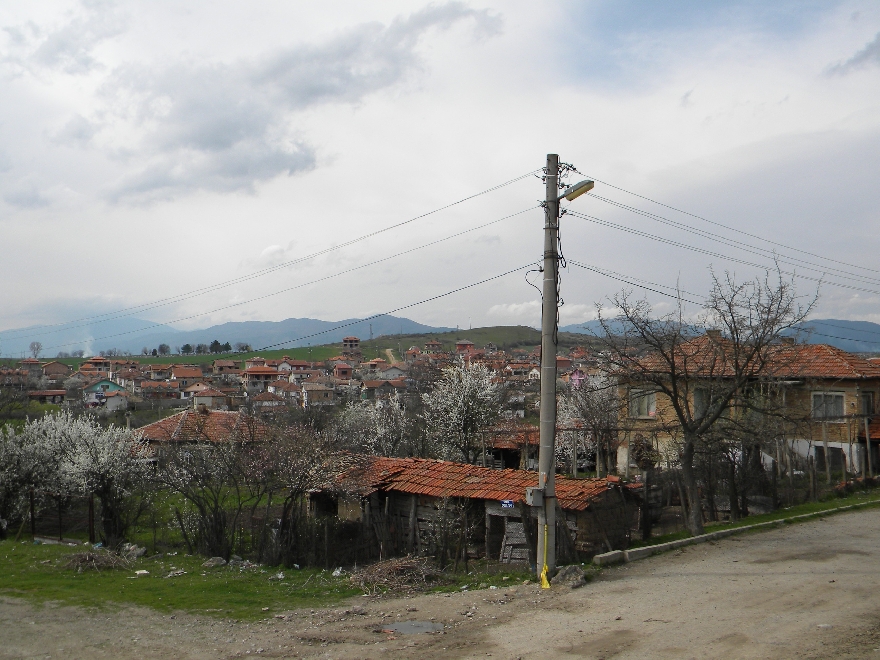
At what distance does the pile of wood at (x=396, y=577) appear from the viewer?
1350 cm

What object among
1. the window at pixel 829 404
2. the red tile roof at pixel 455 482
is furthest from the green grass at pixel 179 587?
the window at pixel 829 404

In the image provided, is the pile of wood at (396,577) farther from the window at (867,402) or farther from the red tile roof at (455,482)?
the window at (867,402)

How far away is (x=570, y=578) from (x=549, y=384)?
352cm

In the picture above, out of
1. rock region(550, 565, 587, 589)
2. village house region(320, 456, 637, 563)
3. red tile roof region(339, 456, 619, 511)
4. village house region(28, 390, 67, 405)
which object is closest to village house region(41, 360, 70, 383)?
village house region(28, 390, 67, 405)

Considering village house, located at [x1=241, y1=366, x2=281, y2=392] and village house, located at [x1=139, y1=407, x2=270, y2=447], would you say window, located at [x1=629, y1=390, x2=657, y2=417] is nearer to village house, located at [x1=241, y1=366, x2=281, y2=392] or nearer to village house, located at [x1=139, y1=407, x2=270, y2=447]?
village house, located at [x1=139, y1=407, x2=270, y2=447]

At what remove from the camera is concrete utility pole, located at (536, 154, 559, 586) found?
13047mm

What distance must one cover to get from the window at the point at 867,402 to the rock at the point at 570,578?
2379 cm

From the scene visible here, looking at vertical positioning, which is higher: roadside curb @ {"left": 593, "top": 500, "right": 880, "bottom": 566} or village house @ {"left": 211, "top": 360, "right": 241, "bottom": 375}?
village house @ {"left": 211, "top": 360, "right": 241, "bottom": 375}

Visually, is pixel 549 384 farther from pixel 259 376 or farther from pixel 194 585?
pixel 259 376

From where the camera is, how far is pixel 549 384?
13281 mm

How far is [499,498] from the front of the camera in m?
17.2

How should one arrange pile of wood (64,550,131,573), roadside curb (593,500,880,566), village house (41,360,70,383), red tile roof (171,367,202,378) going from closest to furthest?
roadside curb (593,500,880,566), pile of wood (64,550,131,573), red tile roof (171,367,202,378), village house (41,360,70,383)

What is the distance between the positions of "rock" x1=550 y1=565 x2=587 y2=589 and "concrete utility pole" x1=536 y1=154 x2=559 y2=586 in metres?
0.17

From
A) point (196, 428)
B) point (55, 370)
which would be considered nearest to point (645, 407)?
point (196, 428)
